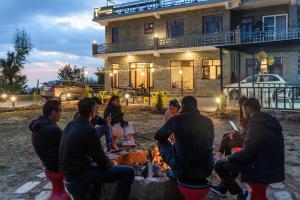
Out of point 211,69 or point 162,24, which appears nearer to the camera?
point 211,69

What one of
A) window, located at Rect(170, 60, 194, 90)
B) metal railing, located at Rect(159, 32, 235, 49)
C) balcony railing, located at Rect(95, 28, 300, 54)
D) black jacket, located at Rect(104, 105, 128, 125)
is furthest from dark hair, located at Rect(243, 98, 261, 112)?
window, located at Rect(170, 60, 194, 90)

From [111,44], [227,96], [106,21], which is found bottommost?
[227,96]

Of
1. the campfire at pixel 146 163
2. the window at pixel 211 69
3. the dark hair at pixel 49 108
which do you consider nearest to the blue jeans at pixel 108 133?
the campfire at pixel 146 163

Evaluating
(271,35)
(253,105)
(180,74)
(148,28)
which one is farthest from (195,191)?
(148,28)

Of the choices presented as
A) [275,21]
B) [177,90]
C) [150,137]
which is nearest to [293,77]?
[275,21]

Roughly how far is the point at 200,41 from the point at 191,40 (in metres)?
0.76

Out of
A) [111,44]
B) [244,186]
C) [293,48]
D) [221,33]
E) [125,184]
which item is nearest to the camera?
[125,184]

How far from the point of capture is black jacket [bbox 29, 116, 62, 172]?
183 inches

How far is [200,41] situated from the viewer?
80.9 feet

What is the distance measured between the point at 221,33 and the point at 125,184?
20592 millimetres

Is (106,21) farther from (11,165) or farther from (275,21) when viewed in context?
(11,165)

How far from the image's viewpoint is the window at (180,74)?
2614 centimetres

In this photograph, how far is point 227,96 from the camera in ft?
48.9

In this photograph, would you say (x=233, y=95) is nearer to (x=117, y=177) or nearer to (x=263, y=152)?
(x=263, y=152)
